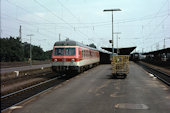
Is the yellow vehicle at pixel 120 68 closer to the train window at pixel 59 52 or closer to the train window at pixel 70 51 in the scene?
the train window at pixel 70 51

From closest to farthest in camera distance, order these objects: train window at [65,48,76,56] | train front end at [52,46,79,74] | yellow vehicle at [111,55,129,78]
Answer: yellow vehicle at [111,55,129,78], train front end at [52,46,79,74], train window at [65,48,76,56]

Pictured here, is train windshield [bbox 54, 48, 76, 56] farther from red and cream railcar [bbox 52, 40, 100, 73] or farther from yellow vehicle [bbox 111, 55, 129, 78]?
yellow vehicle [bbox 111, 55, 129, 78]

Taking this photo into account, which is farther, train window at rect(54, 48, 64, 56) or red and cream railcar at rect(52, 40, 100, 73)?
train window at rect(54, 48, 64, 56)

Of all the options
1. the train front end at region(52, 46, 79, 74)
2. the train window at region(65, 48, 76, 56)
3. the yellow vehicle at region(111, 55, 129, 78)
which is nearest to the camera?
the yellow vehicle at region(111, 55, 129, 78)

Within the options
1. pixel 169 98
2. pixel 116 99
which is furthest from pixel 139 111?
pixel 169 98

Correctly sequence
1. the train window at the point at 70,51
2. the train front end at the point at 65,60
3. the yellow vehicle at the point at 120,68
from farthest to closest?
the train window at the point at 70,51, the train front end at the point at 65,60, the yellow vehicle at the point at 120,68

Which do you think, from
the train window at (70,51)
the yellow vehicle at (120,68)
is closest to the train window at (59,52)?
the train window at (70,51)

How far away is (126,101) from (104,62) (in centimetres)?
4431

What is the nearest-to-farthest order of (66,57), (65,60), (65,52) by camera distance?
(65,60) → (66,57) → (65,52)

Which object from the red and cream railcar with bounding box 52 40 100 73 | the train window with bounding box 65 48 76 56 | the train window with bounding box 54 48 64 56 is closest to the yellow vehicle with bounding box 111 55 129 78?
the red and cream railcar with bounding box 52 40 100 73

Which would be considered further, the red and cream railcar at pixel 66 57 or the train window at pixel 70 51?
the train window at pixel 70 51

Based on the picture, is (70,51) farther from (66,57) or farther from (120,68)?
(120,68)

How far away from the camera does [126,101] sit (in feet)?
28.5

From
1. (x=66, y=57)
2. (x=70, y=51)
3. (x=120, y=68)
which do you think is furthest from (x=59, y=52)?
(x=120, y=68)
